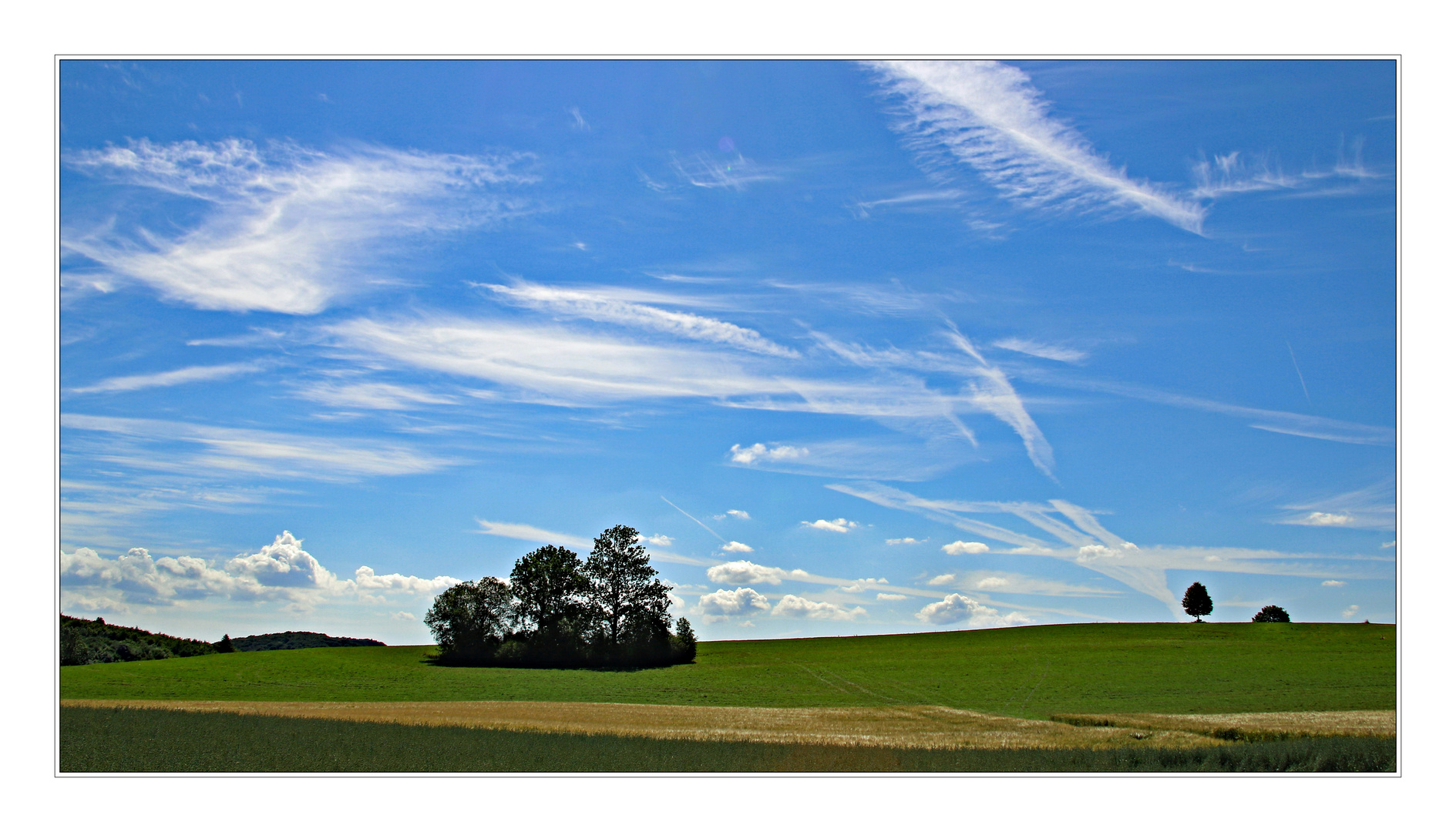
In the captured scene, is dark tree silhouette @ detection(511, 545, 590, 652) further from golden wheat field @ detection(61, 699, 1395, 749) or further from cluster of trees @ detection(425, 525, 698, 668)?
golden wheat field @ detection(61, 699, 1395, 749)

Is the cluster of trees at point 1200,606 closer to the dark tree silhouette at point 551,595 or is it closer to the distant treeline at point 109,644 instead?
the dark tree silhouette at point 551,595

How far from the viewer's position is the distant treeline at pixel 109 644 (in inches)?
2345

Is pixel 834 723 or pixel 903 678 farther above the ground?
pixel 834 723

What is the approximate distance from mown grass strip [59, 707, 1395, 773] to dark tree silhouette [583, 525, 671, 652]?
5030cm

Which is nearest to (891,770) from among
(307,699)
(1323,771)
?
(1323,771)

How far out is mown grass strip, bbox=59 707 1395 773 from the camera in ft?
70.2

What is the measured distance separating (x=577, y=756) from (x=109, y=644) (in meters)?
57.8

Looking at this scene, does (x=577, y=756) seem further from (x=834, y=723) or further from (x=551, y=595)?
(x=551, y=595)

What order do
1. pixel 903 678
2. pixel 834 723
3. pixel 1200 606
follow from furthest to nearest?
pixel 1200 606 → pixel 903 678 → pixel 834 723

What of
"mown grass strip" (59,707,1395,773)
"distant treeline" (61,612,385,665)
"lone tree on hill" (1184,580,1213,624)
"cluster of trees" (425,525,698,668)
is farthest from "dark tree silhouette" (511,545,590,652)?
"lone tree on hill" (1184,580,1213,624)

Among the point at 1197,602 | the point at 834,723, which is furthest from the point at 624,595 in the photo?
the point at 1197,602

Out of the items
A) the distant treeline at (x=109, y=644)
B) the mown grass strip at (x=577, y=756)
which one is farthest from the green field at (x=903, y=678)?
the mown grass strip at (x=577, y=756)

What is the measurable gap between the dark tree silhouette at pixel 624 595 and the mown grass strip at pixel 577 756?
1980 inches

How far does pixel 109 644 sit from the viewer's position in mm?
62562
